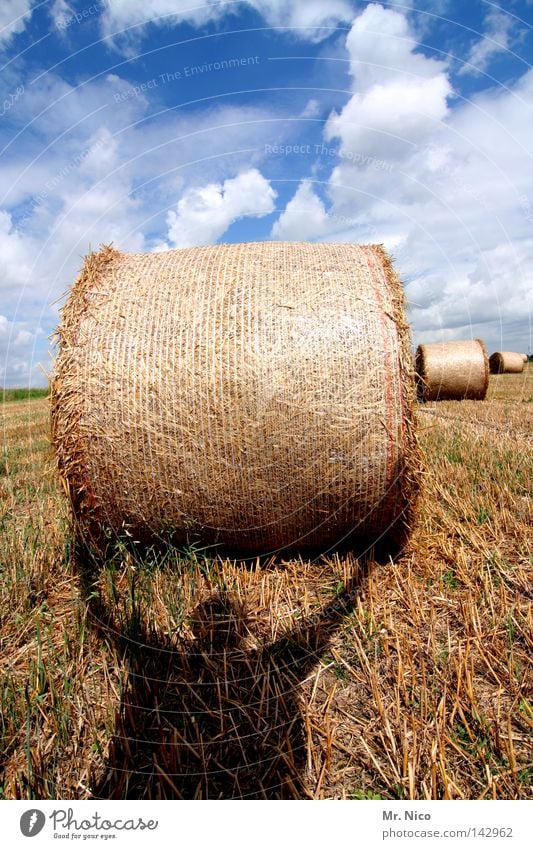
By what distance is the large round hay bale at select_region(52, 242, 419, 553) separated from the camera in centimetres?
320

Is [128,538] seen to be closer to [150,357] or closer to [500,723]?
[150,357]

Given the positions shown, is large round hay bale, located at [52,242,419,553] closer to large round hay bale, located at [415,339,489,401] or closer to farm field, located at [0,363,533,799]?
farm field, located at [0,363,533,799]

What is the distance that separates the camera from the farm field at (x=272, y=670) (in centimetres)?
203

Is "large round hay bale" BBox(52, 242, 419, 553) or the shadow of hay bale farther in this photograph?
"large round hay bale" BBox(52, 242, 419, 553)

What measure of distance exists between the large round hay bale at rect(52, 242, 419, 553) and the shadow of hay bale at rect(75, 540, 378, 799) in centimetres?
66

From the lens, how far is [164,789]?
1985 mm

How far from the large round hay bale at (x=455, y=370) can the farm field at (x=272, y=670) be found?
8078mm

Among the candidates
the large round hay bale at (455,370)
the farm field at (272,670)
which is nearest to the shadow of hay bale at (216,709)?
the farm field at (272,670)

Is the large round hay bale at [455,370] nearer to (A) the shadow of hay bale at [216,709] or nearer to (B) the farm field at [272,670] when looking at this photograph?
(B) the farm field at [272,670]

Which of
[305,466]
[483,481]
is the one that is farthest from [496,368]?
[305,466]

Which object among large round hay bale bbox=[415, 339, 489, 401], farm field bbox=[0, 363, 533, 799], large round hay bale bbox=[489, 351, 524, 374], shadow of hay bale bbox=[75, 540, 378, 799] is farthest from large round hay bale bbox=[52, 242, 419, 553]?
large round hay bale bbox=[489, 351, 524, 374]

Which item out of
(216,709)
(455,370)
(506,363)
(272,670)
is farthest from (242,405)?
Result: (506,363)

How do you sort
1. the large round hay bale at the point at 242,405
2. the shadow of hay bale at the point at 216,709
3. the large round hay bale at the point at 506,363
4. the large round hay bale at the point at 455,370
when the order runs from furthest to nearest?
the large round hay bale at the point at 506,363 < the large round hay bale at the point at 455,370 < the large round hay bale at the point at 242,405 < the shadow of hay bale at the point at 216,709

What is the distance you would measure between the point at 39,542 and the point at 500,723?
330 centimetres
